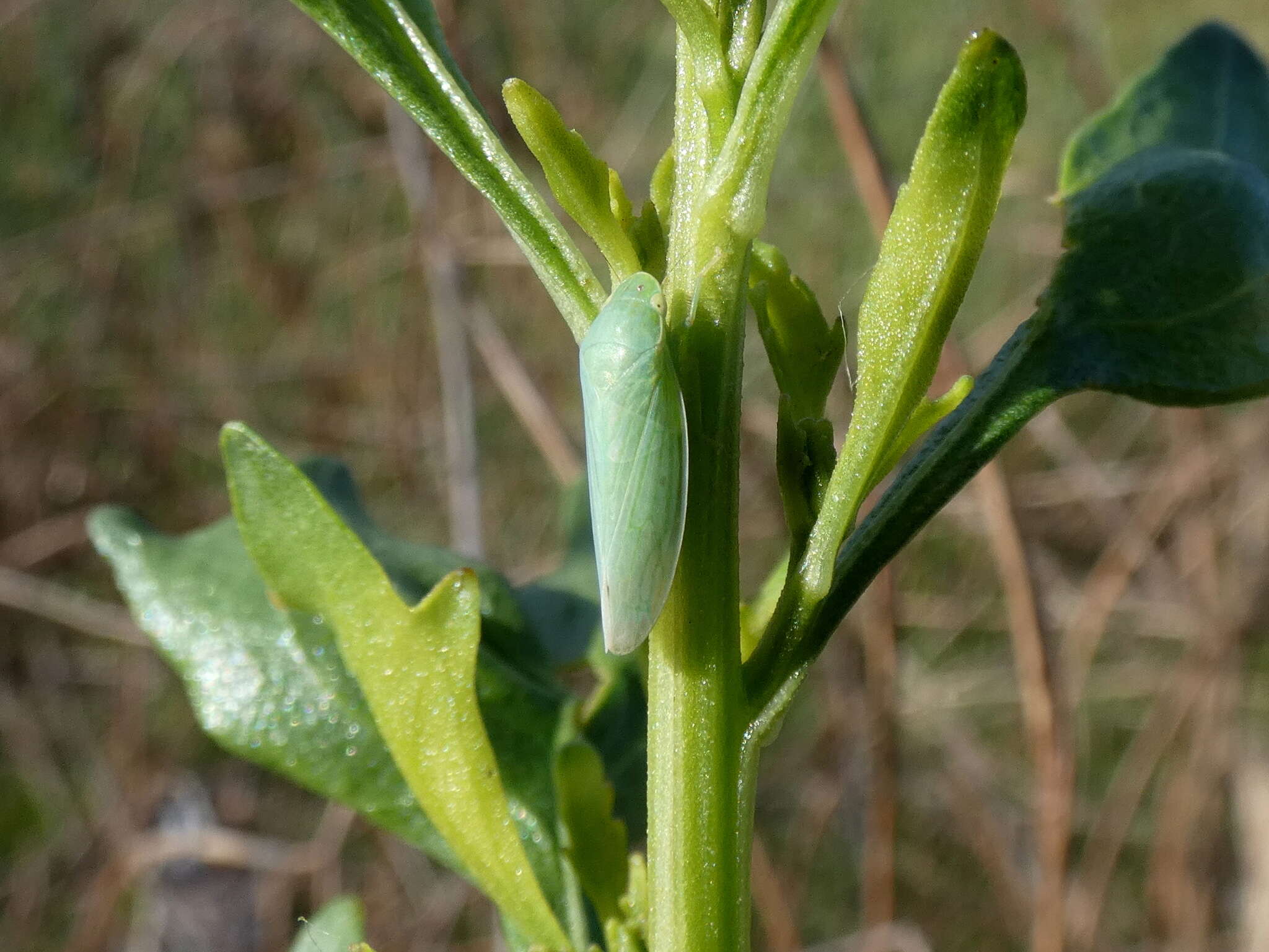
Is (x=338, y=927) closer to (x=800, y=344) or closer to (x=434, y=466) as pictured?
(x=800, y=344)

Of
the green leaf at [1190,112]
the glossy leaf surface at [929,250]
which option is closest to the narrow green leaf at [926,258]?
the glossy leaf surface at [929,250]

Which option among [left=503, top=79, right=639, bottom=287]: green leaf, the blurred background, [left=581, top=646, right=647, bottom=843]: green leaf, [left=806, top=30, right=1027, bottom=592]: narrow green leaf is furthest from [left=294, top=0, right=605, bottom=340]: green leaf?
the blurred background

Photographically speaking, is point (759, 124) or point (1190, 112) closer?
point (759, 124)

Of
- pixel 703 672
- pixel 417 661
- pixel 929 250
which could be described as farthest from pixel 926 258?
pixel 417 661

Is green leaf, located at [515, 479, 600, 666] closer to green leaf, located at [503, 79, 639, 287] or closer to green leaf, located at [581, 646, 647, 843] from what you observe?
green leaf, located at [581, 646, 647, 843]

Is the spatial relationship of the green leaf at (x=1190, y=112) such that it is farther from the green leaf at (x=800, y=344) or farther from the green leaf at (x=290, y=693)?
the green leaf at (x=290, y=693)

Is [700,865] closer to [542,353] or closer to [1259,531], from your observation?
[1259,531]

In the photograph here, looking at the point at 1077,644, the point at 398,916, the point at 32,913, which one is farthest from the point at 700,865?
the point at 32,913
